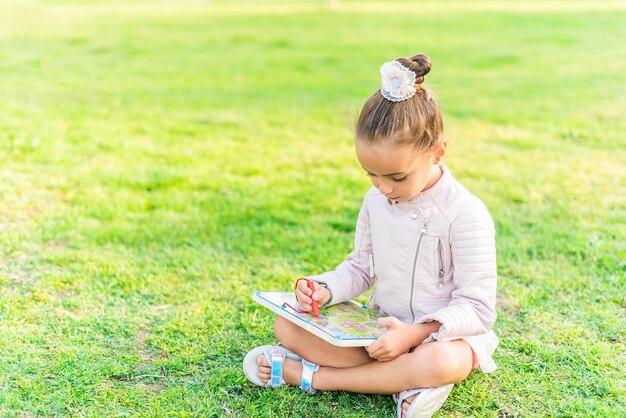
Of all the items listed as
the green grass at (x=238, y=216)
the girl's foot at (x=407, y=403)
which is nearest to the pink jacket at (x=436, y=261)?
the girl's foot at (x=407, y=403)

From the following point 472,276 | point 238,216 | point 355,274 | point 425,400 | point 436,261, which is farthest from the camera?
point 238,216

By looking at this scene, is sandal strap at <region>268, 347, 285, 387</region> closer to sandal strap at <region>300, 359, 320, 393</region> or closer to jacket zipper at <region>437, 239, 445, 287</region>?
sandal strap at <region>300, 359, 320, 393</region>

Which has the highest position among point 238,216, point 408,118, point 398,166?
point 408,118

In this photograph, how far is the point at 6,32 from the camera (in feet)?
40.0

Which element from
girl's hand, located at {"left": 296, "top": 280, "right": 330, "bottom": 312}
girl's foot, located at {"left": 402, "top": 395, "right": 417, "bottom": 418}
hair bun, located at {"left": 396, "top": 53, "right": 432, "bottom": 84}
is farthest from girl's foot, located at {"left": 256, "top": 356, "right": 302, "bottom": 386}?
hair bun, located at {"left": 396, "top": 53, "right": 432, "bottom": 84}

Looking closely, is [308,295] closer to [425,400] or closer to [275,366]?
[275,366]

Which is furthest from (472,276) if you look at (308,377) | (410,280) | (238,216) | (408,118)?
(238,216)

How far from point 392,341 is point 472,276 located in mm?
383

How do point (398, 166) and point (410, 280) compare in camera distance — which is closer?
point (398, 166)

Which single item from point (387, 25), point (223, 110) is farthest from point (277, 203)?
point (387, 25)

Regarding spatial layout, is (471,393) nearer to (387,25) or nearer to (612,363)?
(612,363)

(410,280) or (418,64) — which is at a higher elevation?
(418,64)

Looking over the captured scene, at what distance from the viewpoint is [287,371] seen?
272 cm

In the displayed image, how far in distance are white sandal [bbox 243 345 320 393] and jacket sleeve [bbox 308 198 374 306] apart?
266mm
